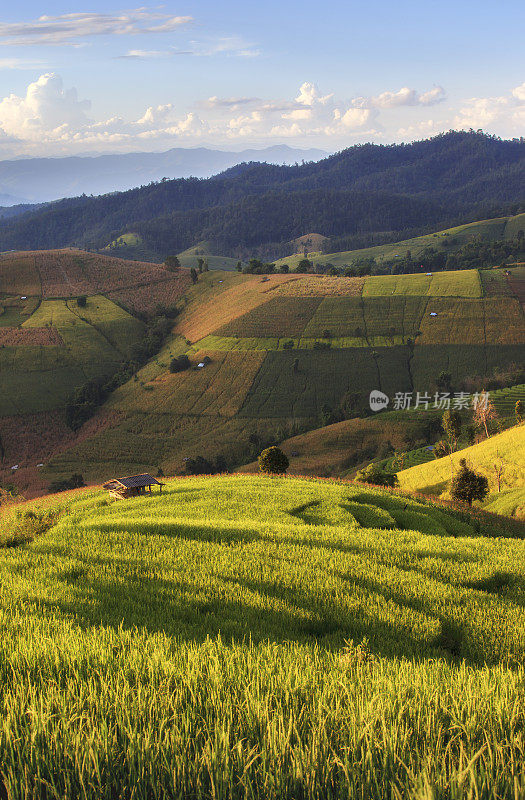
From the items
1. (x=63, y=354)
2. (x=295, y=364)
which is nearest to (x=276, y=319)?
(x=295, y=364)

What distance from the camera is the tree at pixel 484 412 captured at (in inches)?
2869

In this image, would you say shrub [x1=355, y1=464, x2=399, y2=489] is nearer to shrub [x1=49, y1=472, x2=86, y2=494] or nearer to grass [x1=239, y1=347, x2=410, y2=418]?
shrub [x1=49, y1=472, x2=86, y2=494]

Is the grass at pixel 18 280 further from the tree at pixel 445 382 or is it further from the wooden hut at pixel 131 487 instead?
the wooden hut at pixel 131 487

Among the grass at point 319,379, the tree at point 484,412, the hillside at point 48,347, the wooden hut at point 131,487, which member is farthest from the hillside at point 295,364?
the wooden hut at point 131,487

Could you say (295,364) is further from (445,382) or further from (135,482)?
(135,482)

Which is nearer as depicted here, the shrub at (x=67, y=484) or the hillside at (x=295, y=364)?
the shrub at (x=67, y=484)

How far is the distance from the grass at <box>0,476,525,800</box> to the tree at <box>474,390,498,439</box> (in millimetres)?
60549

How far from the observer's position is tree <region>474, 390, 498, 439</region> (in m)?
72.9

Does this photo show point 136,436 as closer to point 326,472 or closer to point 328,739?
point 326,472

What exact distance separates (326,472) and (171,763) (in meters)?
89.7

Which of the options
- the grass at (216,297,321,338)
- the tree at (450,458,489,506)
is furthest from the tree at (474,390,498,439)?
the grass at (216,297,321,338)

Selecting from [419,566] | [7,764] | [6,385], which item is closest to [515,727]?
[7,764]

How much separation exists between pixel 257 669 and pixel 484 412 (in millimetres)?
73188

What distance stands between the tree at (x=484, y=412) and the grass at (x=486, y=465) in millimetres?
8644
